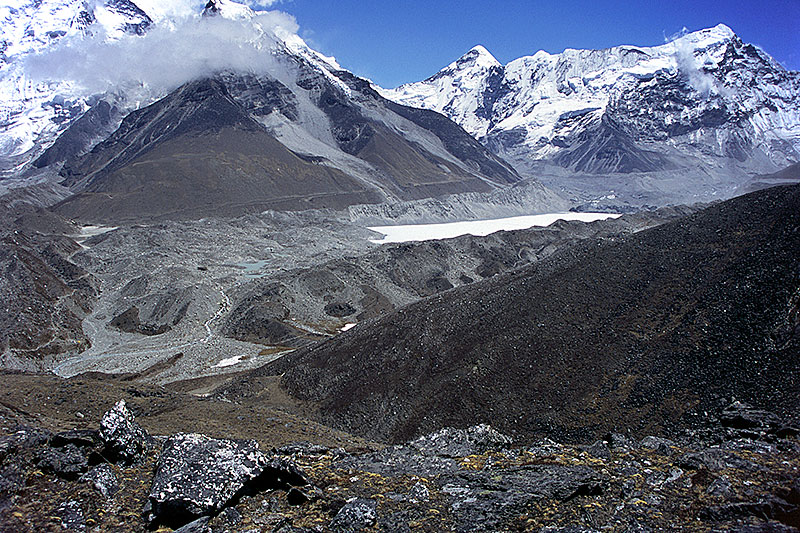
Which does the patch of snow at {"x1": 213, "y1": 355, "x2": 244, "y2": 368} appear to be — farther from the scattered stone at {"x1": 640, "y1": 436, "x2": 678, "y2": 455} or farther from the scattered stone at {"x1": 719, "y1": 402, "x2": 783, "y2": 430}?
the scattered stone at {"x1": 719, "y1": 402, "x2": 783, "y2": 430}

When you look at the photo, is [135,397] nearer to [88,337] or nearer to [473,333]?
[473,333]

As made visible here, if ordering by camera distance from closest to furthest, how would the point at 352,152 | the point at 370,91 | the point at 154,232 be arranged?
the point at 154,232 < the point at 352,152 < the point at 370,91

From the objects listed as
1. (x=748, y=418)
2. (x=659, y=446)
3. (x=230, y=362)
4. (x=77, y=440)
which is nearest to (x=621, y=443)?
(x=659, y=446)

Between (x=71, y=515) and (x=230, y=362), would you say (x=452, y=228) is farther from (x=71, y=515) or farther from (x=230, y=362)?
(x=71, y=515)

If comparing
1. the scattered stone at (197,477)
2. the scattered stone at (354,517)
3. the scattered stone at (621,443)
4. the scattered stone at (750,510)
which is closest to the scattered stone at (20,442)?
the scattered stone at (197,477)

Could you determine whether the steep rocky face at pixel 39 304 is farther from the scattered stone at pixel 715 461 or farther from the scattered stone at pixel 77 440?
the scattered stone at pixel 715 461

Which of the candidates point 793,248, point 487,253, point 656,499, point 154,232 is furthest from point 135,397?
point 154,232
